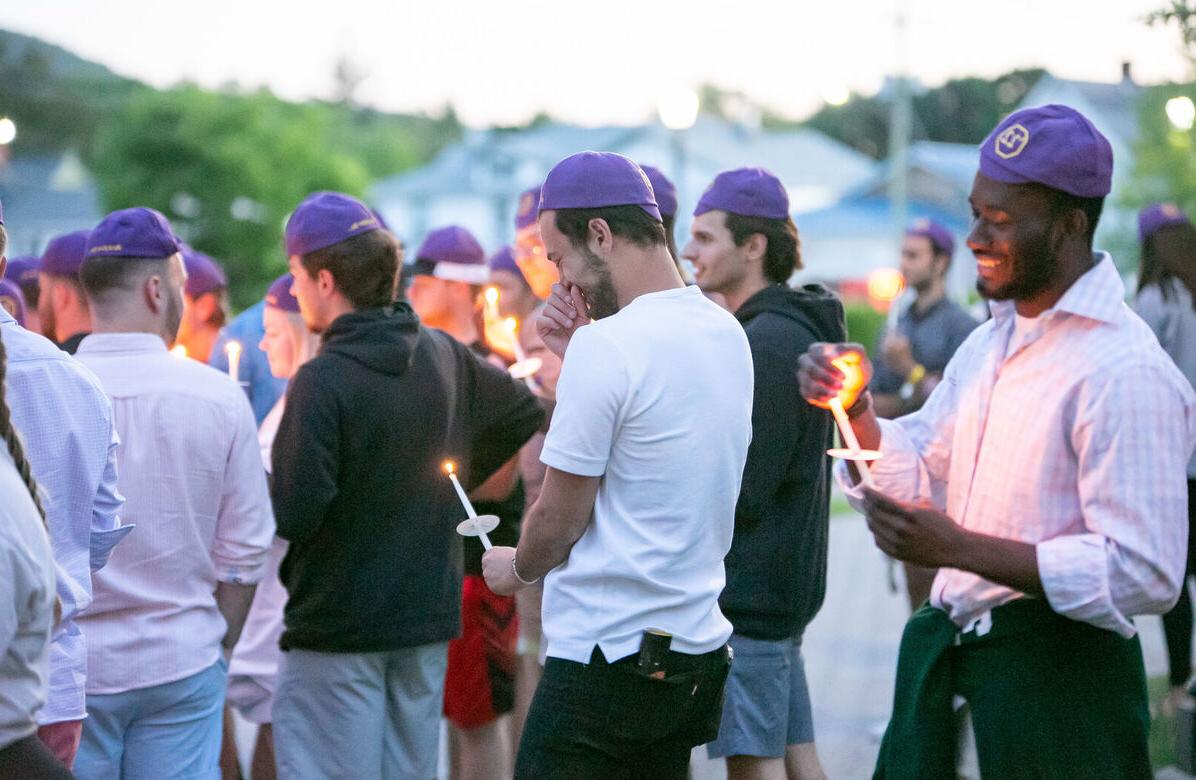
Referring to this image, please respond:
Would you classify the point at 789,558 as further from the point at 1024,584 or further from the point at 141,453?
the point at 141,453

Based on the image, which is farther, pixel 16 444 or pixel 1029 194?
pixel 1029 194

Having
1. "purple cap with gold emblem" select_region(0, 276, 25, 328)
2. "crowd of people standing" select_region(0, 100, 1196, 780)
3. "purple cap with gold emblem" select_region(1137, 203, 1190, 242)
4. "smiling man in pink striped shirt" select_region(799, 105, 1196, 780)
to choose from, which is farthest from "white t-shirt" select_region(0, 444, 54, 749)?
"purple cap with gold emblem" select_region(1137, 203, 1190, 242)

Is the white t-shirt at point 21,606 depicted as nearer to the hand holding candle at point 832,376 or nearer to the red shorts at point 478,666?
the hand holding candle at point 832,376

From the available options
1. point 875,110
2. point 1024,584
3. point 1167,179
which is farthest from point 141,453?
point 875,110

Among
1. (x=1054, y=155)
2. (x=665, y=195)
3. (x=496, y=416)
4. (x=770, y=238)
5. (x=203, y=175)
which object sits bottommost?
(x=203, y=175)

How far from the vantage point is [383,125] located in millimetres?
145250

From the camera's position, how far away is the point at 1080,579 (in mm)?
3082

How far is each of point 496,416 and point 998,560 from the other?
2.37m

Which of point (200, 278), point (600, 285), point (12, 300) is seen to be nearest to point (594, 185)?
point (600, 285)

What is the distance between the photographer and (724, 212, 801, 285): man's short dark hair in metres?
4.97

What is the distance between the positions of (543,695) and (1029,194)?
64.7 inches

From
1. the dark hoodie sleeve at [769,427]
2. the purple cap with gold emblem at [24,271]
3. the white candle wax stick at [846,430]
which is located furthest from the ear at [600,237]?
the purple cap with gold emblem at [24,271]

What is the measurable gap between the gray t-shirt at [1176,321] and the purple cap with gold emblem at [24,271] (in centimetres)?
576

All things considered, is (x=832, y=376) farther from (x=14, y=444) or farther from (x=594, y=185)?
(x=14, y=444)
